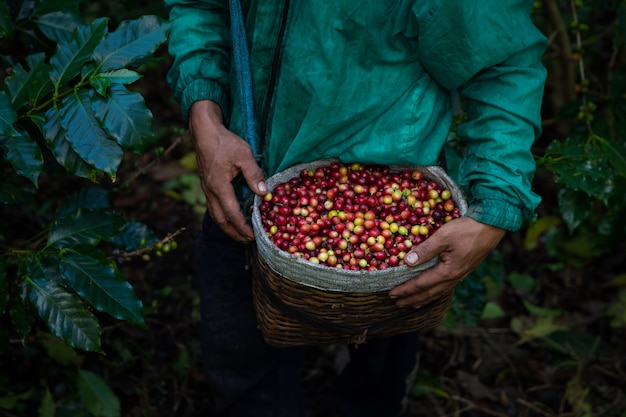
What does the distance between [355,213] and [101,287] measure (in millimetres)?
742

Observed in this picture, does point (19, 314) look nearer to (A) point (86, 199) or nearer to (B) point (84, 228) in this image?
(B) point (84, 228)

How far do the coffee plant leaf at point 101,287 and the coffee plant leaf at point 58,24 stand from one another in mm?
776

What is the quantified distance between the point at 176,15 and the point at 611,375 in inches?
101

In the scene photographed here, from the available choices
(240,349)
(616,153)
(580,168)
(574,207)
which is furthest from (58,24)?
(616,153)

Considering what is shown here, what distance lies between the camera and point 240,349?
2.27 metres

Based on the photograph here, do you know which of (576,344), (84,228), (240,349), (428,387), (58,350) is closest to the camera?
(84,228)

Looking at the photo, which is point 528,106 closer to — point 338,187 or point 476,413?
point 338,187

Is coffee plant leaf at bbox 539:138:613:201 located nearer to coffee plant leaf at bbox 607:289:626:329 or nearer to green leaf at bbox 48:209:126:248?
coffee plant leaf at bbox 607:289:626:329

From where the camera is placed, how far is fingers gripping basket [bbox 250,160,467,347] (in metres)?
1.73

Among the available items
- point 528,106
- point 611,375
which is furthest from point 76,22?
point 611,375

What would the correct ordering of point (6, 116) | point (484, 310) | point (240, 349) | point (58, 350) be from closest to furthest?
point (6, 116), point (240, 349), point (58, 350), point (484, 310)

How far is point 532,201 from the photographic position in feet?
6.04

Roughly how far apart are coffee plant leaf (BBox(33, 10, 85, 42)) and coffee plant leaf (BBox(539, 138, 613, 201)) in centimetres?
163

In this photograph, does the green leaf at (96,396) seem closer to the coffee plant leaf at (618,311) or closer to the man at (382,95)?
the man at (382,95)
